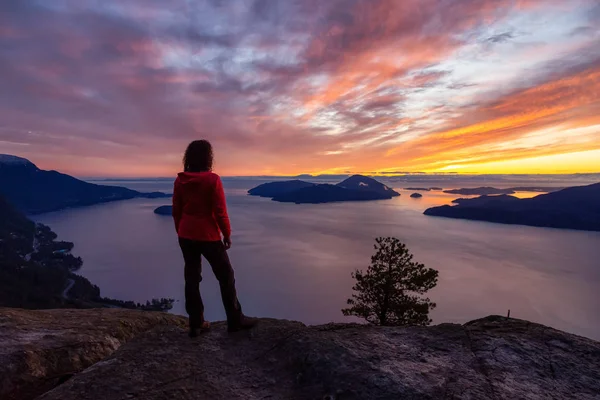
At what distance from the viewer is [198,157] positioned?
197 inches

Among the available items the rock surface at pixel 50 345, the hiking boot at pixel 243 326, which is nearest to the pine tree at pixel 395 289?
the hiking boot at pixel 243 326

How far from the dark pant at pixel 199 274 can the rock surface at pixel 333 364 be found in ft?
1.29

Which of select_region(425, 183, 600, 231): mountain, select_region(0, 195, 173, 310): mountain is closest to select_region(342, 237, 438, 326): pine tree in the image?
select_region(0, 195, 173, 310): mountain

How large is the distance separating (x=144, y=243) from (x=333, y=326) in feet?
496

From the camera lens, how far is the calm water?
70.6 meters

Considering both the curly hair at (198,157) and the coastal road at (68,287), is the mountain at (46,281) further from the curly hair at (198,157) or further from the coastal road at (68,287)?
the curly hair at (198,157)

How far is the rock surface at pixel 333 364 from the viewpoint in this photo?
3652mm

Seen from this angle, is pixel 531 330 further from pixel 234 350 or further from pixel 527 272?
pixel 527 272

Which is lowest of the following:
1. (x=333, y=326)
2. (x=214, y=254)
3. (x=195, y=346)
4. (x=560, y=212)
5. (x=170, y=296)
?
(x=170, y=296)

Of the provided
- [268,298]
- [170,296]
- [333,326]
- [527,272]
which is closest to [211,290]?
[170,296]

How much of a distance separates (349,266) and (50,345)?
98182 mm

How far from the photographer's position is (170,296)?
8425 centimetres

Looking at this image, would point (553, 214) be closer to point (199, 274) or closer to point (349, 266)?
point (349, 266)

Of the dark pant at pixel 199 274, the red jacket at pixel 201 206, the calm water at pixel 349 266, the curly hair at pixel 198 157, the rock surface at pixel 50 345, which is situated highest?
the curly hair at pixel 198 157
